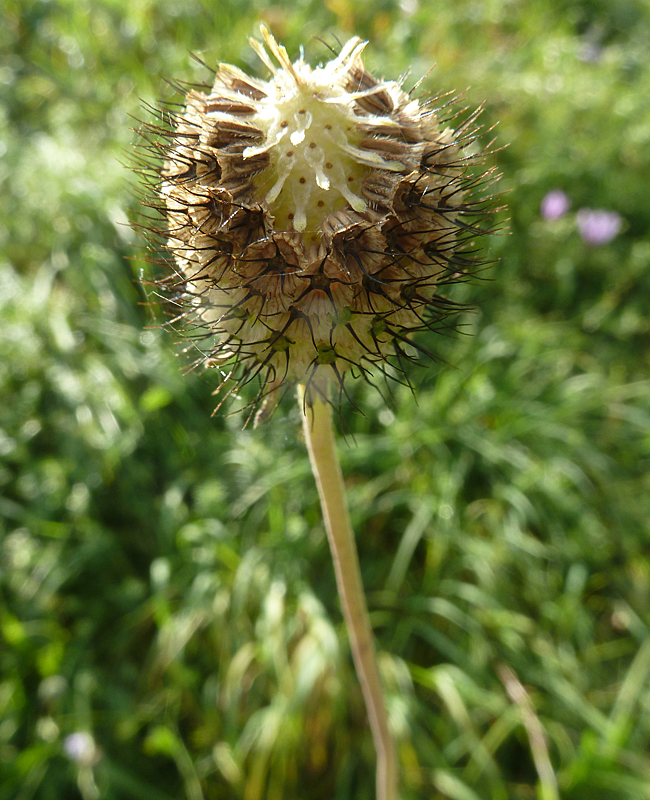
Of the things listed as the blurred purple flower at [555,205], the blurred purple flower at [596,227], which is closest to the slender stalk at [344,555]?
the blurred purple flower at [555,205]

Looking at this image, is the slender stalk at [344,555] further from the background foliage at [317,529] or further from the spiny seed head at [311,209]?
the background foliage at [317,529]

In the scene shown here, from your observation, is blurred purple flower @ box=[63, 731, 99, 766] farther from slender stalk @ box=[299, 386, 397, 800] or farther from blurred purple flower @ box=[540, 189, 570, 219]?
blurred purple flower @ box=[540, 189, 570, 219]

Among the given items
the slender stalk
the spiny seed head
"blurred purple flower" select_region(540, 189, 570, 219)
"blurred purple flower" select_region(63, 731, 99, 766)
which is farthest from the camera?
"blurred purple flower" select_region(540, 189, 570, 219)

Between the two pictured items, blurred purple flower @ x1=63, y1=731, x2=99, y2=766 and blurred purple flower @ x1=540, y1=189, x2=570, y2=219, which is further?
blurred purple flower @ x1=540, y1=189, x2=570, y2=219

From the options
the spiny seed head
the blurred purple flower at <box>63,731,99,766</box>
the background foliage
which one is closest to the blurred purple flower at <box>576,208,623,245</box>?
the background foliage

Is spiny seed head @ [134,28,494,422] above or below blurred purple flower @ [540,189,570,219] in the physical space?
above
